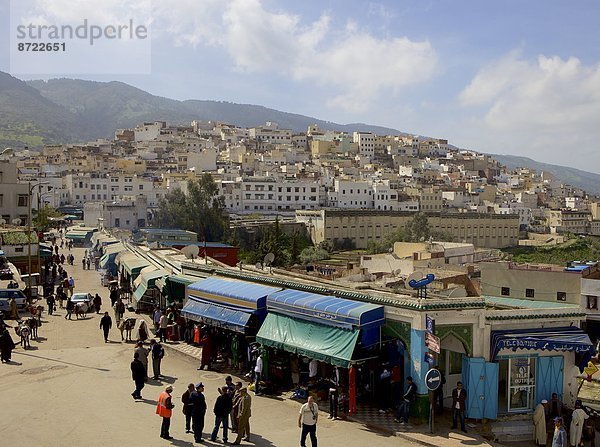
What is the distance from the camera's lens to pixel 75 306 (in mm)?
20781

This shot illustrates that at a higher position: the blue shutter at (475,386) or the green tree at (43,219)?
the green tree at (43,219)

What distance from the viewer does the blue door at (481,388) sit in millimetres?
11188

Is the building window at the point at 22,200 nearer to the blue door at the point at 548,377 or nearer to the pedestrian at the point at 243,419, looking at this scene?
the pedestrian at the point at 243,419

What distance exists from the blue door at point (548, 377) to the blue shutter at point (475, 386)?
1177mm

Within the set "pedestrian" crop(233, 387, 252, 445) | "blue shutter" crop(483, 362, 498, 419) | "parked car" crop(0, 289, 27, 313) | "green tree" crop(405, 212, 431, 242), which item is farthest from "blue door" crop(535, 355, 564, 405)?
"green tree" crop(405, 212, 431, 242)

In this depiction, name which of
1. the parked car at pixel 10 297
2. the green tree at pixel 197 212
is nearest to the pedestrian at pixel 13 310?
the parked car at pixel 10 297

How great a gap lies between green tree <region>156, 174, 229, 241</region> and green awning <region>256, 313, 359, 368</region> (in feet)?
162

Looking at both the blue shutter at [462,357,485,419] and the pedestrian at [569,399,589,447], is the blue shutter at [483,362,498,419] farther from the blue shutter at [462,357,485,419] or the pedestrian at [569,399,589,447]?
the pedestrian at [569,399,589,447]

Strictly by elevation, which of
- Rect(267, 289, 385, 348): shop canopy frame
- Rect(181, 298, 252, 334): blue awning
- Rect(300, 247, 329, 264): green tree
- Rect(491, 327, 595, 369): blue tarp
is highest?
Rect(267, 289, 385, 348): shop canopy frame

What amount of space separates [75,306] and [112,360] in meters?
6.25

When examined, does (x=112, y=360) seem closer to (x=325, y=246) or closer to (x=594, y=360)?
(x=594, y=360)

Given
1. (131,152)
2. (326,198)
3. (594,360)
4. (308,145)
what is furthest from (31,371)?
(308,145)

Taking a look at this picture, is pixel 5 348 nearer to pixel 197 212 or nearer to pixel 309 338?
pixel 309 338

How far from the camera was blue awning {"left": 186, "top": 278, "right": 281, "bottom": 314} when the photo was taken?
1392cm
